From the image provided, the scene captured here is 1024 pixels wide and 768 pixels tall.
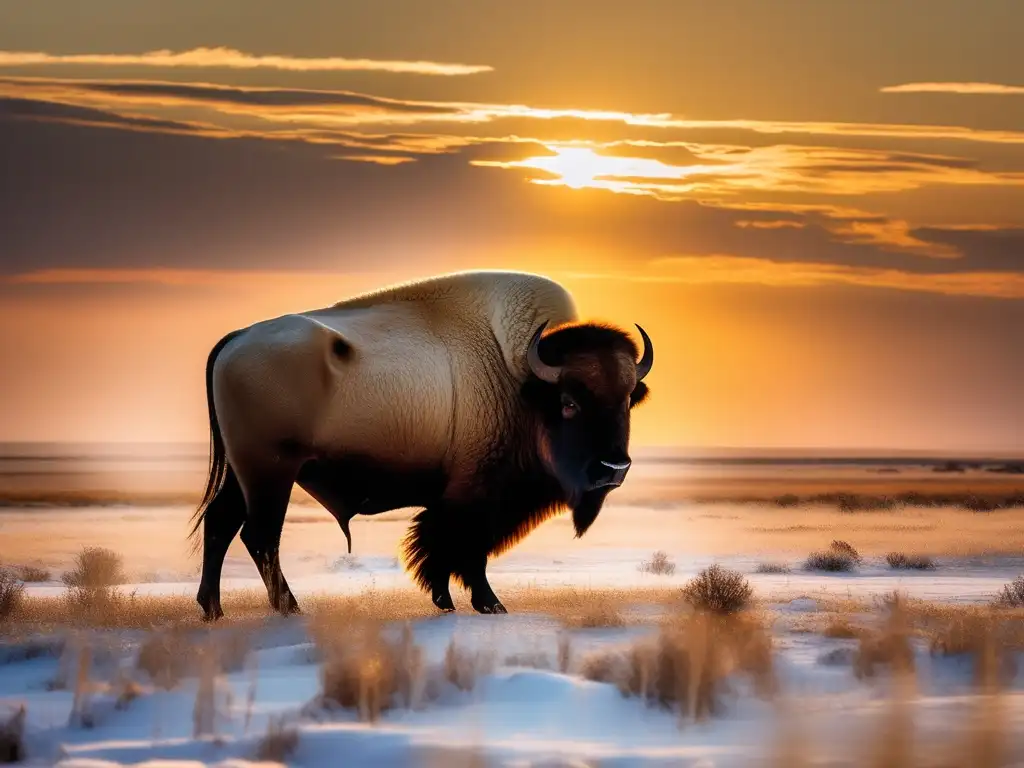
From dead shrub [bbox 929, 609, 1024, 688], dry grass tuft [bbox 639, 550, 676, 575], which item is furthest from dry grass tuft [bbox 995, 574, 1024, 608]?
dry grass tuft [bbox 639, 550, 676, 575]

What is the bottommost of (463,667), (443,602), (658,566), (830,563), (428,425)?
(658,566)

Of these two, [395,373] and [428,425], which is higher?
[395,373]

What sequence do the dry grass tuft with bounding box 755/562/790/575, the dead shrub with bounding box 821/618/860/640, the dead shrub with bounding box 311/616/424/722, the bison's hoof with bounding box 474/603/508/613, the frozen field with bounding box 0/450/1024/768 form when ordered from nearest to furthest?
1. the frozen field with bounding box 0/450/1024/768
2. the dead shrub with bounding box 311/616/424/722
3. the dead shrub with bounding box 821/618/860/640
4. the bison's hoof with bounding box 474/603/508/613
5. the dry grass tuft with bounding box 755/562/790/575

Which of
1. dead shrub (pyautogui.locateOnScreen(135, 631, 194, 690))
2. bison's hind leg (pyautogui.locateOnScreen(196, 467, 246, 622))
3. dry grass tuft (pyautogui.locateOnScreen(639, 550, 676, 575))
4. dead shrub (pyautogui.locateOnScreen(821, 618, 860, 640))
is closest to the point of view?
dead shrub (pyautogui.locateOnScreen(135, 631, 194, 690))

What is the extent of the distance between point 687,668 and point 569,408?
14.7 ft

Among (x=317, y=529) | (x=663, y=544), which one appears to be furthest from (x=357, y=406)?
(x=317, y=529)

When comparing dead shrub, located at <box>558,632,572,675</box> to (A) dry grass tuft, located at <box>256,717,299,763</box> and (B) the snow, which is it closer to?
(B) the snow

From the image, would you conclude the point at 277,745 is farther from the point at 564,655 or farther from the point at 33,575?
the point at 33,575

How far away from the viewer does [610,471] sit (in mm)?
13578

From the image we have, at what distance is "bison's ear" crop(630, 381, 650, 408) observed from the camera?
14.6 metres

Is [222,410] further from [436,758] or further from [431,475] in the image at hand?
[436,758]

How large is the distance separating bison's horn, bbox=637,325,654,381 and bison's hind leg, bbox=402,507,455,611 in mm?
1963

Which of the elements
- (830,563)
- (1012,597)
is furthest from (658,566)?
(1012,597)

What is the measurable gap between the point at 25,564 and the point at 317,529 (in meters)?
11.0
